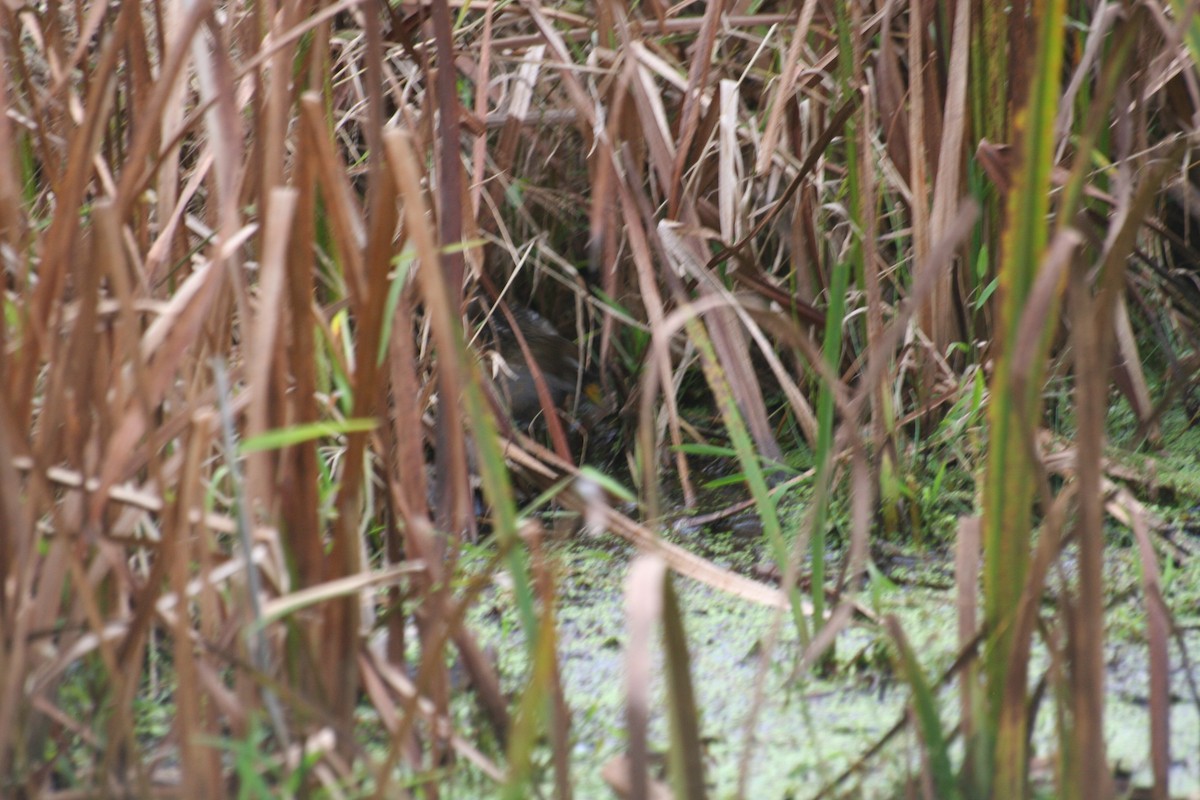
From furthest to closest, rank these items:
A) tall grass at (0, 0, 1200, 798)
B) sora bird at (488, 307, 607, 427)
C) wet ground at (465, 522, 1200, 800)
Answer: sora bird at (488, 307, 607, 427)
wet ground at (465, 522, 1200, 800)
tall grass at (0, 0, 1200, 798)

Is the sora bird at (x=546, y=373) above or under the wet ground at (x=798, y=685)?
above

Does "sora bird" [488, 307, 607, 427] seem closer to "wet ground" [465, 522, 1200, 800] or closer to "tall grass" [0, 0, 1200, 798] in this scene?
"tall grass" [0, 0, 1200, 798]

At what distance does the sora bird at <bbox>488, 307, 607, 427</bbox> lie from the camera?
1.55 meters

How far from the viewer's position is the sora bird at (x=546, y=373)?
1549 millimetres

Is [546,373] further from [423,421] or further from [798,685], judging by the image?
[798,685]

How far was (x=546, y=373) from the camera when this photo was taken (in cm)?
157

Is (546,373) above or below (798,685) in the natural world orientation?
above

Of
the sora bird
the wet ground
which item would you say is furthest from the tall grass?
the sora bird

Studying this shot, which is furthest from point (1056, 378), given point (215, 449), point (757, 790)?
point (215, 449)

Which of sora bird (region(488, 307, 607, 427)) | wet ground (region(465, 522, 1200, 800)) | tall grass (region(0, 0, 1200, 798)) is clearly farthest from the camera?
sora bird (region(488, 307, 607, 427))

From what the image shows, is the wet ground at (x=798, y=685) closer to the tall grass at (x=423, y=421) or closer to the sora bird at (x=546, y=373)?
the tall grass at (x=423, y=421)

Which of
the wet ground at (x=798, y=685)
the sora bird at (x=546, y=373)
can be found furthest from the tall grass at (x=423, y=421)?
the sora bird at (x=546, y=373)

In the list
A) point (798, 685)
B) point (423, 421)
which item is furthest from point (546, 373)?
point (798, 685)

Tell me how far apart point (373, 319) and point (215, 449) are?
40cm
